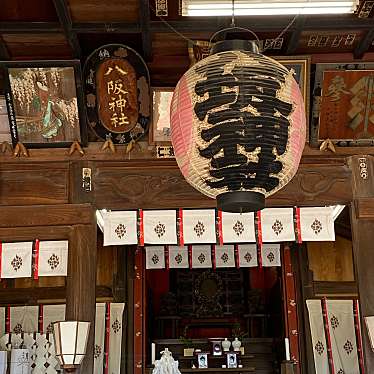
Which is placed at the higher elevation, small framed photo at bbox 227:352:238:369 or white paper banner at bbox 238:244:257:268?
white paper banner at bbox 238:244:257:268

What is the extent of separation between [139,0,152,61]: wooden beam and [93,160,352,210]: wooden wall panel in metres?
1.19

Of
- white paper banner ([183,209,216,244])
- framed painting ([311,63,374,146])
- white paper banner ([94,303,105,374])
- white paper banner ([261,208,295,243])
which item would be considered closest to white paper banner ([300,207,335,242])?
white paper banner ([261,208,295,243])

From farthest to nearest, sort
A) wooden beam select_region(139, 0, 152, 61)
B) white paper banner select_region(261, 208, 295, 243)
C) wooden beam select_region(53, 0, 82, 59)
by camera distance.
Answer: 1. white paper banner select_region(261, 208, 295, 243)
2. wooden beam select_region(139, 0, 152, 61)
3. wooden beam select_region(53, 0, 82, 59)

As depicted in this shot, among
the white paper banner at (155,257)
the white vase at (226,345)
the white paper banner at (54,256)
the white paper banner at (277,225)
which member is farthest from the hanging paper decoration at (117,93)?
the white vase at (226,345)

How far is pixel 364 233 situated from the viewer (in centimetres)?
621

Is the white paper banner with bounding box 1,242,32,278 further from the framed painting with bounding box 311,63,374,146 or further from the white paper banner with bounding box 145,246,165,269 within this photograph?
the framed painting with bounding box 311,63,374,146

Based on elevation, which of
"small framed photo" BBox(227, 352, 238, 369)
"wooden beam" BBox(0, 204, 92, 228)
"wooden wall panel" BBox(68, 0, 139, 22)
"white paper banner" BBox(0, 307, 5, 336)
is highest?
"wooden wall panel" BBox(68, 0, 139, 22)

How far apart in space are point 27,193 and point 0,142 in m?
0.67

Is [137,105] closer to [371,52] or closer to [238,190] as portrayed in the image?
[371,52]

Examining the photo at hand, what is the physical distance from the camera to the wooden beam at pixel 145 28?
5289 mm

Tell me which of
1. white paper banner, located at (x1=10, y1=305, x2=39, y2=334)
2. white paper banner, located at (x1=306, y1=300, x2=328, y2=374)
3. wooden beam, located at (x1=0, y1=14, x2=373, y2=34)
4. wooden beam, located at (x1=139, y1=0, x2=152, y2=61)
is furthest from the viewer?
white paper banner, located at (x1=10, y1=305, x2=39, y2=334)

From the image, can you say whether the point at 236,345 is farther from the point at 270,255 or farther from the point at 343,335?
the point at 343,335

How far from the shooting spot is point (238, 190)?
3418mm

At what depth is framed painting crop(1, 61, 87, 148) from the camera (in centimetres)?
593
